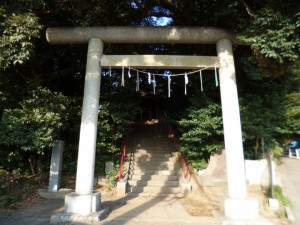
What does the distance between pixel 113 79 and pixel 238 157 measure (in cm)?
686

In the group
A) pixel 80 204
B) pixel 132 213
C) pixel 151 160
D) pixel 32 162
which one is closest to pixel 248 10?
pixel 132 213

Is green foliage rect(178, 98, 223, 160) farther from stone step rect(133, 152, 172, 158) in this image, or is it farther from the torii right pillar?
the torii right pillar

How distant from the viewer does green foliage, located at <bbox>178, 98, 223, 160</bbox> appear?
8750mm

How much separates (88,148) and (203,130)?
4.46 m

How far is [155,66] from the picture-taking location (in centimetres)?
708

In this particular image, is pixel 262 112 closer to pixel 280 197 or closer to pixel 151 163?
pixel 280 197

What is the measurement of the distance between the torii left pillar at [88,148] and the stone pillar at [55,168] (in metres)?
2.27

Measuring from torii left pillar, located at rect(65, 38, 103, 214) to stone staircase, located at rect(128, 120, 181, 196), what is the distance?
2.76 m

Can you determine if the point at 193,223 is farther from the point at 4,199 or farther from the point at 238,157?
the point at 4,199

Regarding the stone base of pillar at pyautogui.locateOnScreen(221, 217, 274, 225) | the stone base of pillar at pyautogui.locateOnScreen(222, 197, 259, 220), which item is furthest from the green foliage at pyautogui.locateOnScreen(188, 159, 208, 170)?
the stone base of pillar at pyautogui.locateOnScreen(221, 217, 274, 225)

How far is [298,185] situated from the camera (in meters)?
10.0

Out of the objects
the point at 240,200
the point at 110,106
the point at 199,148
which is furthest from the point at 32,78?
the point at 240,200

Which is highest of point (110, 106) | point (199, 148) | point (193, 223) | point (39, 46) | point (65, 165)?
point (39, 46)

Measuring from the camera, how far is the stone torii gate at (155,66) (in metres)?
6.03
